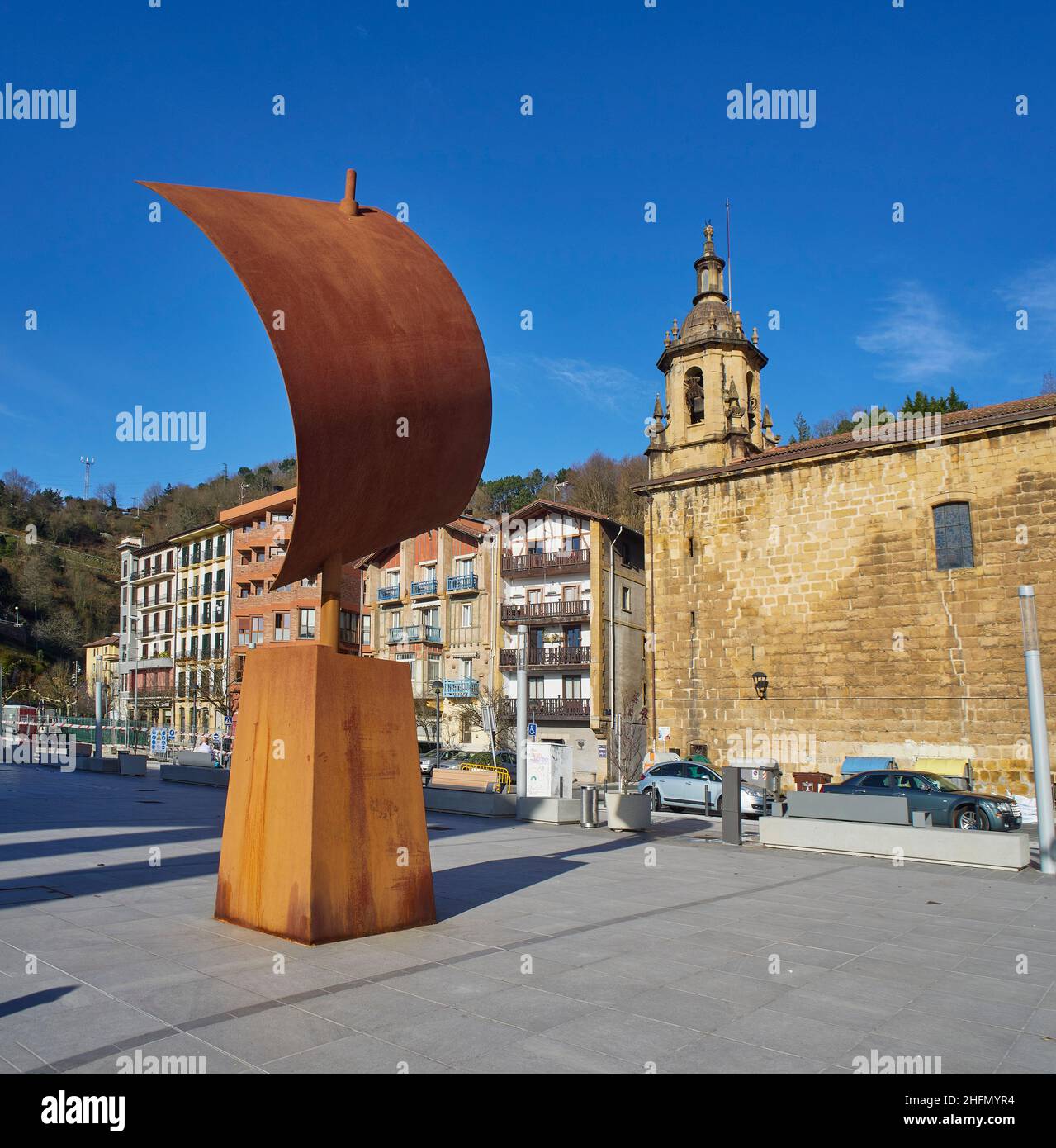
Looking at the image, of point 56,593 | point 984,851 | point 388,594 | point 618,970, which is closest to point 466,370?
point 618,970

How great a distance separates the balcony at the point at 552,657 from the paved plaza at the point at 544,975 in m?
29.0

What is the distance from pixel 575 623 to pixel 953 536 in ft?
60.9

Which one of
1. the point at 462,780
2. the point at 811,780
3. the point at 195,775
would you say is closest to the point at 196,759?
the point at 195,775

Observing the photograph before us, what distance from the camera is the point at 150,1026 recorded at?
4.93 m

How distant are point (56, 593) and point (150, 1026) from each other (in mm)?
85029

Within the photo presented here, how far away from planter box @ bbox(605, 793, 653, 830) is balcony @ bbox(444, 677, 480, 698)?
2729 cm

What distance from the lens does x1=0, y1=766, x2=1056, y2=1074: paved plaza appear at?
15.6 ft

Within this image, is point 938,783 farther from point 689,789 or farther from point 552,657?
point 552,657

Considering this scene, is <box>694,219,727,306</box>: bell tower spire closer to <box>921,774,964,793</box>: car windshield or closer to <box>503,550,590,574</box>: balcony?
<box>503,550,590,574</box>: balcony

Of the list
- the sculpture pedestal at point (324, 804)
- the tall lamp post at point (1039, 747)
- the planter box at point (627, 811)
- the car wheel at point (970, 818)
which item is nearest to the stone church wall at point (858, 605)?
the car wheel at point (970, 818)

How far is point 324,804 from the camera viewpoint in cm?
707
